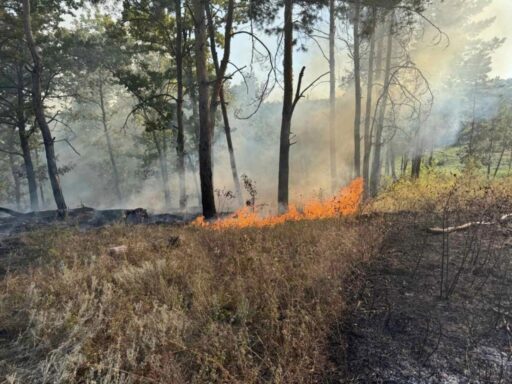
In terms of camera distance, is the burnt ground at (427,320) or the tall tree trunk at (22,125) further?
the tall tree trunk at (22,125)

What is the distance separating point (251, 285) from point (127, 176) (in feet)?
168

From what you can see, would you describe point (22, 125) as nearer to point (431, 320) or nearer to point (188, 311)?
point (188, 311)

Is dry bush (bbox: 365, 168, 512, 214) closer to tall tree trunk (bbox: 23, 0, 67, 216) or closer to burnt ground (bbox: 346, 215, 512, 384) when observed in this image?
burnt ground (bbox: 346, 215, 512, 384)

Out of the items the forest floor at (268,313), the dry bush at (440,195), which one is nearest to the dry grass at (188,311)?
the forest floor at (268,313)

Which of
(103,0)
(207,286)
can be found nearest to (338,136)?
(103,0)

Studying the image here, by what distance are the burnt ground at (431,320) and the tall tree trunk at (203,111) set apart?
19.9 ft

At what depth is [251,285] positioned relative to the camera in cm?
414

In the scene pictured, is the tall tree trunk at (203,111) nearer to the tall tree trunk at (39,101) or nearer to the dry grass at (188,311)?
the dry grass at (188,311)

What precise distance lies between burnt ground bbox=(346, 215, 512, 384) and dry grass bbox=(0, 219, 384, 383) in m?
0.27

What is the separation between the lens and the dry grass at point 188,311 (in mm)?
2748

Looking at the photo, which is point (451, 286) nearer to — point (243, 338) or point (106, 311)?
point (243, 338)

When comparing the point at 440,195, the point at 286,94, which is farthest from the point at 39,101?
the point at 440,195

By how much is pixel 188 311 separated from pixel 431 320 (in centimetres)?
251

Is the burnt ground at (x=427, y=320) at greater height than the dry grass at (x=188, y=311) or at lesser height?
lesser
